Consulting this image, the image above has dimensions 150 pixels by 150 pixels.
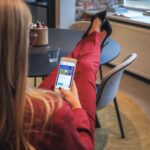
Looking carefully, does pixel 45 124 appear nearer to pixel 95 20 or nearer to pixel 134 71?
pixel 95 20

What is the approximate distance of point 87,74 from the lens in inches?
56.1

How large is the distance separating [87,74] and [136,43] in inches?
84.5

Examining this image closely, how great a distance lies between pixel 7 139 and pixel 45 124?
11cm

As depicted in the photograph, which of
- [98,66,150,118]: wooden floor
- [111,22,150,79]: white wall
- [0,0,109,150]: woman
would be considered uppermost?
[0,0,109,150]: woman

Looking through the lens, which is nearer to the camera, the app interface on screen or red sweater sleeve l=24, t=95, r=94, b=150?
red sweater sleeve l=24, t=95, r=94, b=150

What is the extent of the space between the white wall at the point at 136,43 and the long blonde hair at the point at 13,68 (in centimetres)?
264

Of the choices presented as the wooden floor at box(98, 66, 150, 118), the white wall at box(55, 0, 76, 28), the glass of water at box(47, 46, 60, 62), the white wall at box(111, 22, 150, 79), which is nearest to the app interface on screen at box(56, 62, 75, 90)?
the glass of water at box(47, 46, 60, 62)

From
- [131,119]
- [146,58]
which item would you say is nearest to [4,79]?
[131,119]

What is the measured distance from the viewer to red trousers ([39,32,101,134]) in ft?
4.04

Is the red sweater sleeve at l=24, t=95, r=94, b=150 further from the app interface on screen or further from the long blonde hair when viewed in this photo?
the app interface on screen

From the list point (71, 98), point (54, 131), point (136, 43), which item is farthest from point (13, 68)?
point (136, 43)

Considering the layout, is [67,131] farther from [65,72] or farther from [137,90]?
[137,90]

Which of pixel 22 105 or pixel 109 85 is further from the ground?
pixel 22 105

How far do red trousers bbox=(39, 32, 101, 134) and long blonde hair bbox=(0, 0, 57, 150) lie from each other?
38cm
